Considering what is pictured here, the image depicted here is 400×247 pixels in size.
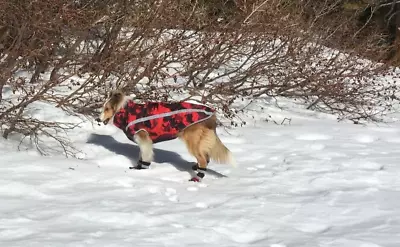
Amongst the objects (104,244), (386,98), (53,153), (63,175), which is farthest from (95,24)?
(386,98)

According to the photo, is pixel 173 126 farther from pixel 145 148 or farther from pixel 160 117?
pixel 145 148

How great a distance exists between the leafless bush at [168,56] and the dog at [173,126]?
1.04m

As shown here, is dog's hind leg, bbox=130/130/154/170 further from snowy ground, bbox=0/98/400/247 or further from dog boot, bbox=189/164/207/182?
dog boot, bbox=189/164/207/182

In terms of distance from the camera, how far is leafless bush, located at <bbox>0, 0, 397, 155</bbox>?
21.8ft

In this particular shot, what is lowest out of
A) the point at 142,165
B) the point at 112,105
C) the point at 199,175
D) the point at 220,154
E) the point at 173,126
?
the point at 199,175

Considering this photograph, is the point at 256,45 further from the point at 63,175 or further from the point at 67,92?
the point at 63,175

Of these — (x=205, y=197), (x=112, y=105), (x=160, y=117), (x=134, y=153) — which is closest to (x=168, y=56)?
(x=134, y=153)

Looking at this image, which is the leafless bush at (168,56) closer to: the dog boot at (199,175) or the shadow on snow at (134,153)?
the shadow on snow at (134,153)

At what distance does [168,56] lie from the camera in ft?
27.0

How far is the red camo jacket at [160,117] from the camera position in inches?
231

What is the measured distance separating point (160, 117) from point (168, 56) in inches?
95.8

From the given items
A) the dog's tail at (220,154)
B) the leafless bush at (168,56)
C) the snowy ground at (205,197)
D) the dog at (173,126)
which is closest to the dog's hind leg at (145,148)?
the dog at (173,126)

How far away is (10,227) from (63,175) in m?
1.49

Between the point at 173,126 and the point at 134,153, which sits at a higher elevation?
the point at 173,126
